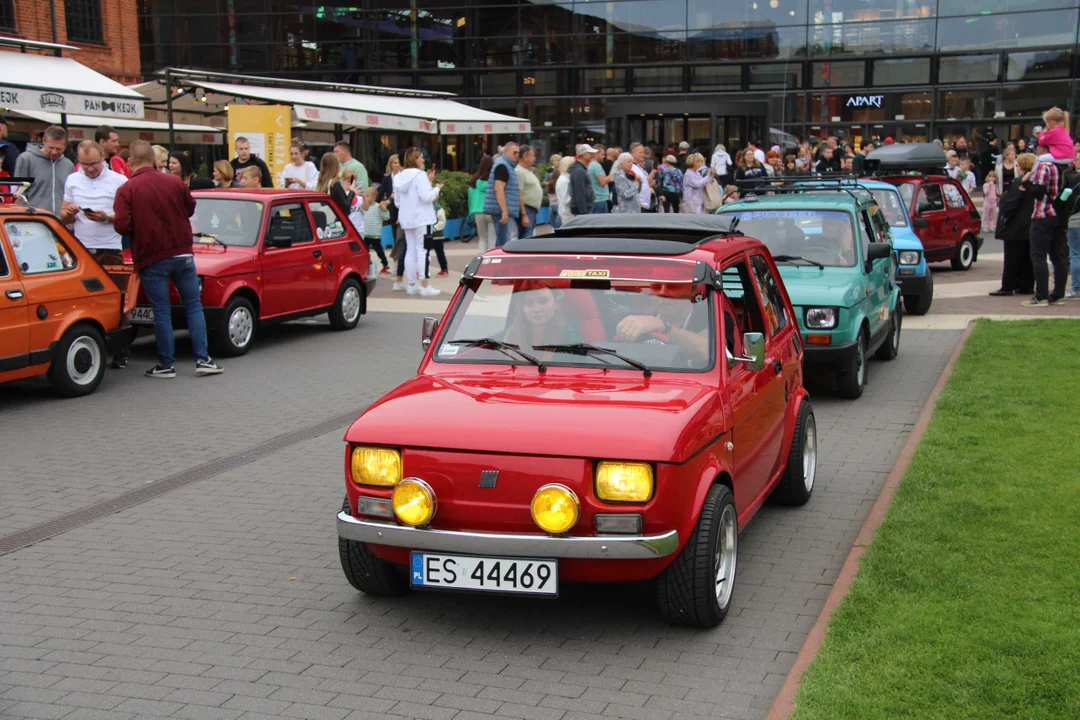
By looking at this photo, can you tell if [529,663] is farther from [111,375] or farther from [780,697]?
[111,375]

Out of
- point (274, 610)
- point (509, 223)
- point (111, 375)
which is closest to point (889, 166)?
point (509, 223)

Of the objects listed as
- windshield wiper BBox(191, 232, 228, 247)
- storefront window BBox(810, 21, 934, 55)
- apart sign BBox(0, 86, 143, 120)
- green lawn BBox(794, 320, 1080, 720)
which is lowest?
green lawn BBox(794, 320, 1080, 720)

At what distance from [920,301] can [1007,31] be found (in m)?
23.0

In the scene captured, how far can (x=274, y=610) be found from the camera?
543 centimetres

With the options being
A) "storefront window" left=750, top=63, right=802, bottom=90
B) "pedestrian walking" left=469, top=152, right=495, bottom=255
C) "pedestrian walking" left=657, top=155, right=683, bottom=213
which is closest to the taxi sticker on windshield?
"pedestrian walking" left=469, top=152, right=495, bottom=255

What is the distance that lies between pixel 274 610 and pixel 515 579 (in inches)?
54.3

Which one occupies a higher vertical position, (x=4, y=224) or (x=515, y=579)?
(x=4, y=224)

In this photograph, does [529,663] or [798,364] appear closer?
[529,663]

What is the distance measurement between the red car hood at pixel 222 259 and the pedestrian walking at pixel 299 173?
18.8 feet

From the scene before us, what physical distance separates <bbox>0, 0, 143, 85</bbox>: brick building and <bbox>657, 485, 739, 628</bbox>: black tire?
1269 inches

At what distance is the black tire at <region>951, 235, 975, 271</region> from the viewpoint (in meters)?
19.8

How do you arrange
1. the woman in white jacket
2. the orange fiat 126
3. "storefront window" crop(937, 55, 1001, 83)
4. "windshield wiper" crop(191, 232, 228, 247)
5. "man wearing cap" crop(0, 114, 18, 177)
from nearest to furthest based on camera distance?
1. the orange fiat 126
2. "windshield wiper" crop(191, 232, 228, 247)
3. "man wearing cap" crop(0, 114, 18, 177)
4. the woman in white jacket
5. "storefront window" crop(937, 55, 1001, 83)

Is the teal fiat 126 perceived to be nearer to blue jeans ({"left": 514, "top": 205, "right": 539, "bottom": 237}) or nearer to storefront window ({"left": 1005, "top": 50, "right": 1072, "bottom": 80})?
blue jeans ({"left": 514, "top": 205, "right": 539, "bottom": 237})

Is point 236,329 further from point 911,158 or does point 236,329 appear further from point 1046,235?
point 911,158
